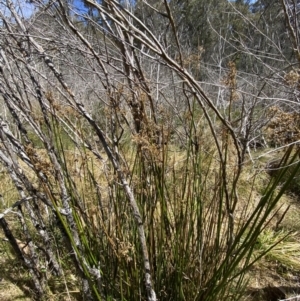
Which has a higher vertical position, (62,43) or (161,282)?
(62,43)

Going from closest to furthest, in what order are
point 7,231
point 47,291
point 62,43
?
point 62,43, point 7,231, point 47,291

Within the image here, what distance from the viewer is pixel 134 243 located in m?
1.12

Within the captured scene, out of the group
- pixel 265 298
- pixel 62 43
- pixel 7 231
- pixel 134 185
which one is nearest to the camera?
pixel 62 43

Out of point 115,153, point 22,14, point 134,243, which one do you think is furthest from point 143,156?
point 22,14

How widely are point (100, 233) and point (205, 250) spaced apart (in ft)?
1.23

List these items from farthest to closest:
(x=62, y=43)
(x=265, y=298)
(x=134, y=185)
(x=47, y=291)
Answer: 1. (x=265, y=298)
2. (x=47, y=291)
3. (x=134, y=185)
4. (x=62, y=43)

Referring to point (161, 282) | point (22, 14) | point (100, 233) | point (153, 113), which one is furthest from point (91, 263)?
point (22, 14)

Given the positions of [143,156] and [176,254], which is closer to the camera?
[143,156]

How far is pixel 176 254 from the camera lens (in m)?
1.13

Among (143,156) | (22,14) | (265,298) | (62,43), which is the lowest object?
(265,298)

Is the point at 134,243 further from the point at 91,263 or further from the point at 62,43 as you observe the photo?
the point at 62,43

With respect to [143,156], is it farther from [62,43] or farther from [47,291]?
[47,291]

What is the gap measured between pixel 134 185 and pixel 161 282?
0.39 m

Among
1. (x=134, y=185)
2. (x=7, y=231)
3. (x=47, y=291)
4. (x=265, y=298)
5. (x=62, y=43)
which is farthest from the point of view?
(x=265, y=298)
